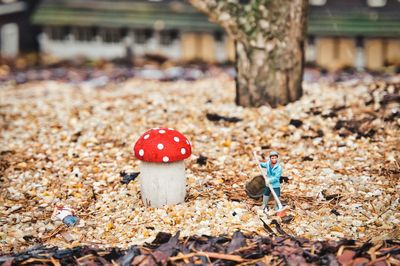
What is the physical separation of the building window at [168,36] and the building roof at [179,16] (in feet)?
1.77

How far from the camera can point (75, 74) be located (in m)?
16.1

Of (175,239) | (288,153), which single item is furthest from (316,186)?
(175,239)

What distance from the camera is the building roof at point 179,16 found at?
56.3ft

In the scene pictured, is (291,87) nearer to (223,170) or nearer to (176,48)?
(223,170)

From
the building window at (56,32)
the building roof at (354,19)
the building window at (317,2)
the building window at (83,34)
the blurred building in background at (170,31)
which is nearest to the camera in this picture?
the building roof at (354,19)

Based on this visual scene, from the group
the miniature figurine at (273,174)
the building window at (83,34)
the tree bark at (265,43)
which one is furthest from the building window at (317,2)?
the miniature figurine at (273,174)

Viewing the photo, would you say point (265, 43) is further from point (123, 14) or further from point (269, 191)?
point (123, 14)

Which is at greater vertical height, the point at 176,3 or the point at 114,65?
the point at 176,3

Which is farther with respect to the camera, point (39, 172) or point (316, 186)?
point (39, 172)

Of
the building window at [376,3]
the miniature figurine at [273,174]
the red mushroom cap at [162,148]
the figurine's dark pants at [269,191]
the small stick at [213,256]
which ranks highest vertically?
the building window at [376,3]

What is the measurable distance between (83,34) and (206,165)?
14.5 metres

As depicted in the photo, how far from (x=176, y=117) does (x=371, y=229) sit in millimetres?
4546

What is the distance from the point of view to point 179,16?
19.0 metres

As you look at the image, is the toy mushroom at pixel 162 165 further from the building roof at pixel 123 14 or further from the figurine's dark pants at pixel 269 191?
the building roof at pixel 123 14
